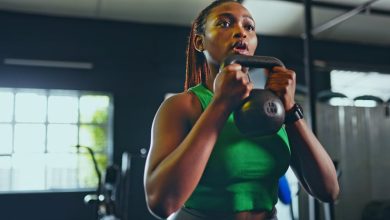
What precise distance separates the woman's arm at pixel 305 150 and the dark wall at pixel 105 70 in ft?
12.7

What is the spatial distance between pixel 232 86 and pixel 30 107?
15.7 ft

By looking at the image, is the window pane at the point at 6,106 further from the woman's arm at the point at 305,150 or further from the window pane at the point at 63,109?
the woman's arm at the point at 305,150

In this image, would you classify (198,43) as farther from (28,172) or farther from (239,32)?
(28,172)

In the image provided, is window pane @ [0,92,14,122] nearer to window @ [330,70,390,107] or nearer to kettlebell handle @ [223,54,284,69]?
window @ [330,70,390,107]

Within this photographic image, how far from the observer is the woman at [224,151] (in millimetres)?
543

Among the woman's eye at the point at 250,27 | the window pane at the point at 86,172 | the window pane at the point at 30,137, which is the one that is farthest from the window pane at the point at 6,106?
the woman's eye at the point at 250,27

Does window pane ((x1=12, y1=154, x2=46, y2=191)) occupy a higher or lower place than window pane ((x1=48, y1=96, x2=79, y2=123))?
lower

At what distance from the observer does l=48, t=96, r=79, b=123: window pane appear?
4.96 m

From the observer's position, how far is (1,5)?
15.4 feet

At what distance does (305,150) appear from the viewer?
63 cm

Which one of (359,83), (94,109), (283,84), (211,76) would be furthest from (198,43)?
(359,83)

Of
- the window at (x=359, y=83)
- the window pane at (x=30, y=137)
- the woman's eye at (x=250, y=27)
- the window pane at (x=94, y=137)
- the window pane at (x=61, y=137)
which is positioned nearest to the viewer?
the woman's eye at (x=250, y=27)

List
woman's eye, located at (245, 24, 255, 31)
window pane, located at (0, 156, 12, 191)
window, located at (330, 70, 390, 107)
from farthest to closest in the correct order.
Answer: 1. window, located at (330, 70, 390, 107)
2. window pane, located at (0, 156, 12, 191)
3. woman's eye, located at (245, 24, 255, 31)

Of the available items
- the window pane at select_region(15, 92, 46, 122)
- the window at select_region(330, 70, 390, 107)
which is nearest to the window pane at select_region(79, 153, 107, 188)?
the window pane at select_region(15, 92, 46, 122)
